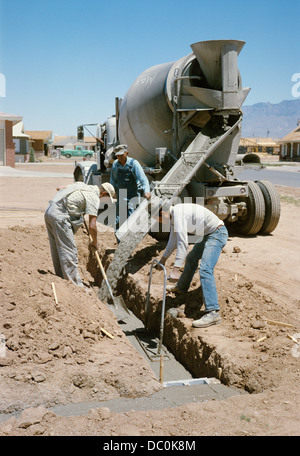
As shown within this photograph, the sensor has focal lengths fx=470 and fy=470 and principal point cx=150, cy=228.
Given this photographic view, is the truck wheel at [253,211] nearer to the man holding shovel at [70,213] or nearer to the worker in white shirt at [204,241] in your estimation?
the worker in white shirt at [204,241]

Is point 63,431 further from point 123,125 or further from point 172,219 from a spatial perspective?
point 123,125

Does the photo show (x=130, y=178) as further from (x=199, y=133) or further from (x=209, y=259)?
(x=209, y=259)

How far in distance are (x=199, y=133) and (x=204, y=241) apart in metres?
3.50

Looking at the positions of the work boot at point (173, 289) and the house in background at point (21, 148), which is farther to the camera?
the house in background at point (21, 148)

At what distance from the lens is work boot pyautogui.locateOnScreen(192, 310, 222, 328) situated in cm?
577

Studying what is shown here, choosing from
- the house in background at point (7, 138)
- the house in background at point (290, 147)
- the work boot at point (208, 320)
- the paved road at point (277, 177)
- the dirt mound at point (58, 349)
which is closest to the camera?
the dirt mound at point (58, 349)

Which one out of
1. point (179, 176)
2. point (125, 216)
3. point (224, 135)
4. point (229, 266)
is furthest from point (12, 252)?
point (224, 135)

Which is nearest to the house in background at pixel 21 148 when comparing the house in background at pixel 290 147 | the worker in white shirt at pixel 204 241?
the house in background at pixel 290 147

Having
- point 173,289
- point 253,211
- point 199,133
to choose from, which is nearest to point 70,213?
point 173,289

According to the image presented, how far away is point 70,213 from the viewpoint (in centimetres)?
627

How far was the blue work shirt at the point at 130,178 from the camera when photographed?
318 inches

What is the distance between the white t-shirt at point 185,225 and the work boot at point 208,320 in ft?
2.64

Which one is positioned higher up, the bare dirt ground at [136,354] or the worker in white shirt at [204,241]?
the worker in white shirt at [204,241]

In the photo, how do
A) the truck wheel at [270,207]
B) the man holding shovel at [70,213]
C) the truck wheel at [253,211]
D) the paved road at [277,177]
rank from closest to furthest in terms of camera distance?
the man holding shovel at [70,213], the truck wheel at [253,211], the truck wheel at [270,207], the paved road at [277,177]
